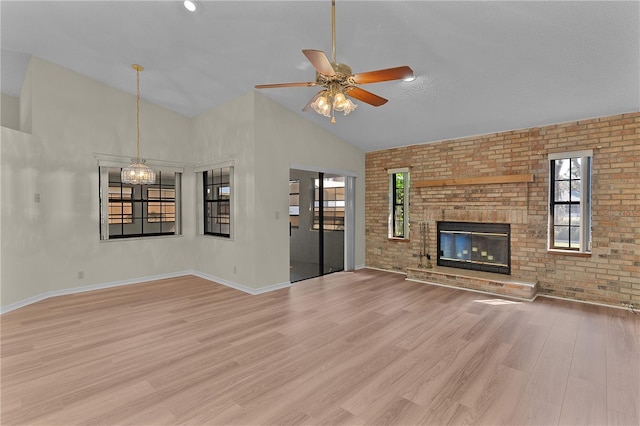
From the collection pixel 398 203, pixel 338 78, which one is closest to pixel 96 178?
pixel 338 78

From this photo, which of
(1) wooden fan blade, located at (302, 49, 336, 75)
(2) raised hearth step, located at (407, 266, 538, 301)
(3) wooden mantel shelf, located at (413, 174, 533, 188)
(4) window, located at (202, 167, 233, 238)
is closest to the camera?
(1) wooden fan blade, located at (302, 49, 336, 75)

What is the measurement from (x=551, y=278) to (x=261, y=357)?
446 cm

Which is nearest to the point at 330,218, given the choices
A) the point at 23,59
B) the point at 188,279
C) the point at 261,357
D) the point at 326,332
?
the point at 188,279

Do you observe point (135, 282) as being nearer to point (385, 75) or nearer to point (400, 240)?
point (400, 240)

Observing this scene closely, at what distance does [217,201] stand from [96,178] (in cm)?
193

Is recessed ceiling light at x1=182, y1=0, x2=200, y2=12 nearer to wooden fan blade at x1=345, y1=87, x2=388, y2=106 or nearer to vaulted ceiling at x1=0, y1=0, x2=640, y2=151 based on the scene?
vaulted ceiling at x1=0, y1=0, x2=640, y2=151

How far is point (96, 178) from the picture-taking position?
514 centimetres

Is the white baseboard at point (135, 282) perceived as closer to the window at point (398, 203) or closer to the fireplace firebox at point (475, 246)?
the window at point (398, 203)

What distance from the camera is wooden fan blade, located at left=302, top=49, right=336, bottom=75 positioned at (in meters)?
2.05

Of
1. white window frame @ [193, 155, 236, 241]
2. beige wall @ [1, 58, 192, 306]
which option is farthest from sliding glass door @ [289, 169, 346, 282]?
beige wall @ [1, 58, 192, 306]

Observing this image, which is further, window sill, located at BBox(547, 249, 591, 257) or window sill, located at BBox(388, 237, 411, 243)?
window sill, located at BBox(388, 237, 411, 243)

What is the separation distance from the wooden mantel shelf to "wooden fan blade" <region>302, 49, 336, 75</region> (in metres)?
3.93

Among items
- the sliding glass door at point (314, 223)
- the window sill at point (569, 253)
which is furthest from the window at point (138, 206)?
the window sill at point (569, 253)

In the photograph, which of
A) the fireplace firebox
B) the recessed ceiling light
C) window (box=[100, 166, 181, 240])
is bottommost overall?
the fireplace firebox
